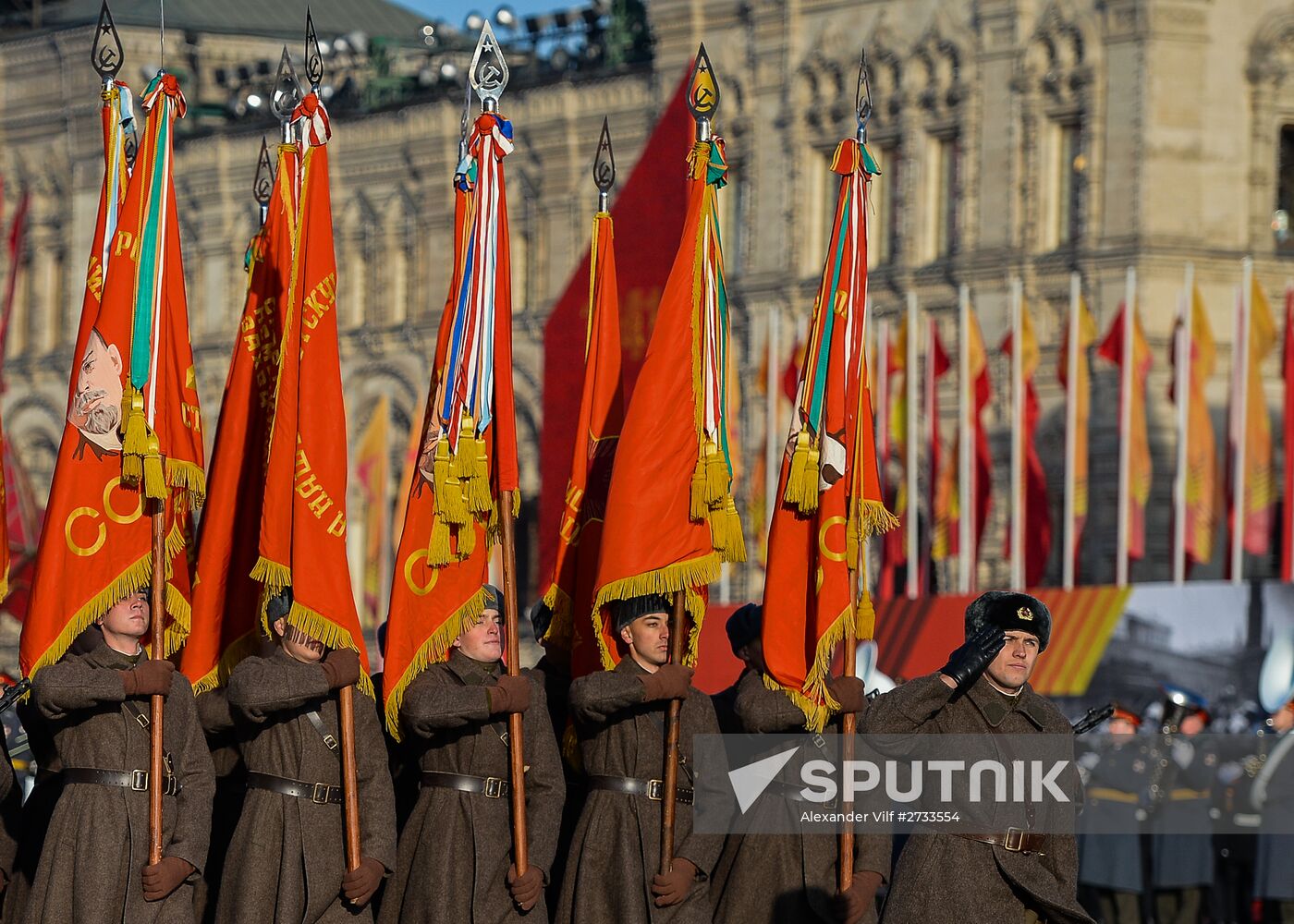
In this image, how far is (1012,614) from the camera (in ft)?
32.2

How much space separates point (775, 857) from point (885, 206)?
23.4 m

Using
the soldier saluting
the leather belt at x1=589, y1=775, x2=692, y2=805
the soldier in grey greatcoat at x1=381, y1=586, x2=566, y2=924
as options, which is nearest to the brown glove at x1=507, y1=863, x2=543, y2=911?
the soldier in grey greatcoat at x1=381, y1=586, x2=566, y2=924

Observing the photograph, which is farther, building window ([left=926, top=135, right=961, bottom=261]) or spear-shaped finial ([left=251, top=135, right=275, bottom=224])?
building window ([left=926, top=135, right=961, bottom=261])

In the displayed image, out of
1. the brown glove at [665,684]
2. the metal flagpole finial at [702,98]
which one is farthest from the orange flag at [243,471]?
the brown glove at [665,684]

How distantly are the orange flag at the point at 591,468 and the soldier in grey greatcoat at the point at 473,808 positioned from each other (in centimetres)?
93

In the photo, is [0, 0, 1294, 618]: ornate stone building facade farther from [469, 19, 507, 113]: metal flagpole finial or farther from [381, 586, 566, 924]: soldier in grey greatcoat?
[381, 586, 566, 924]: soldier in grey greatcoat

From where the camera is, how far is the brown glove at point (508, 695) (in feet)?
34.6

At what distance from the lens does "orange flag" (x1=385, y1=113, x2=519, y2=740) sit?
11.3 m

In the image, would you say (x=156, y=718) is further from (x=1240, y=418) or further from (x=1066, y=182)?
(x=1066, y=182)

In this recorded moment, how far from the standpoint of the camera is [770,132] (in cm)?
3491

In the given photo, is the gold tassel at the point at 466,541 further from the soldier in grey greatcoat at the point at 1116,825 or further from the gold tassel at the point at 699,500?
the soldier in grey greatcoat at the point at 1116,825

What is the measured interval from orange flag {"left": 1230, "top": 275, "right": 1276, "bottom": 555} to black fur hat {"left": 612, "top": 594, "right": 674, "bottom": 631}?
1663 centimetres

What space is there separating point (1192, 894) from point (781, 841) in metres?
7.61

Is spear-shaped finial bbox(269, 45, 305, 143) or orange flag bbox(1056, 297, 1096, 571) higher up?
spear-shaped finial bbox(269, 45, 305, 143)
